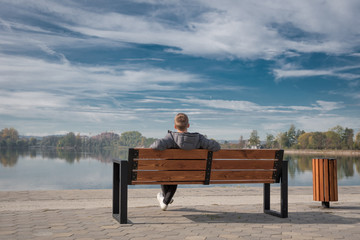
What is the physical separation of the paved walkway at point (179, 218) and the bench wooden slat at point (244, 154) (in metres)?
0.87

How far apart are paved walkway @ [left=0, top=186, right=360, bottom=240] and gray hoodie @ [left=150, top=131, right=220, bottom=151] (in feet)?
3.32

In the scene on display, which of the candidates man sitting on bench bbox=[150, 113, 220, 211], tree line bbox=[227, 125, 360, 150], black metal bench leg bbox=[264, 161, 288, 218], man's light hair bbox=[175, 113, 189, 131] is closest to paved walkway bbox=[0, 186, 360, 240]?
black metal bench leg bbox=[264, 161, 288, 218]

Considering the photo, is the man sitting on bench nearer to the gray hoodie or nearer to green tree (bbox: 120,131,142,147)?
the gray hoodie

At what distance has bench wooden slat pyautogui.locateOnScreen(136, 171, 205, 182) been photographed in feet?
17.6

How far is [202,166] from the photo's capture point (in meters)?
5.57

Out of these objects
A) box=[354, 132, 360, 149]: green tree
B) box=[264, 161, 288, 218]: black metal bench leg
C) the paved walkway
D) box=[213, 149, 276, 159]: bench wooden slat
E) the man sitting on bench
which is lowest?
the paved walkway

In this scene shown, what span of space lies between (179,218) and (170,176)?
2.25ft

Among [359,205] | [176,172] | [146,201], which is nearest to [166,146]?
[176,172]

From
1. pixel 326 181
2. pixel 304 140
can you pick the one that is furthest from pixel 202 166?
pixel 304 140

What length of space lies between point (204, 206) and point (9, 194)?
445cm

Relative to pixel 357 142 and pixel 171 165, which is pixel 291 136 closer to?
pixel 357 142

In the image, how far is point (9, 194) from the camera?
869cm

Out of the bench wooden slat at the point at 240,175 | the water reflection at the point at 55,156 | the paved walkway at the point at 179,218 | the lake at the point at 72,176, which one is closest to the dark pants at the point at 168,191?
the paved walkway at the point at 179,218

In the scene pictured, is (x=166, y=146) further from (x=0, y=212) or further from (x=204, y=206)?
(x=0, y=212)
